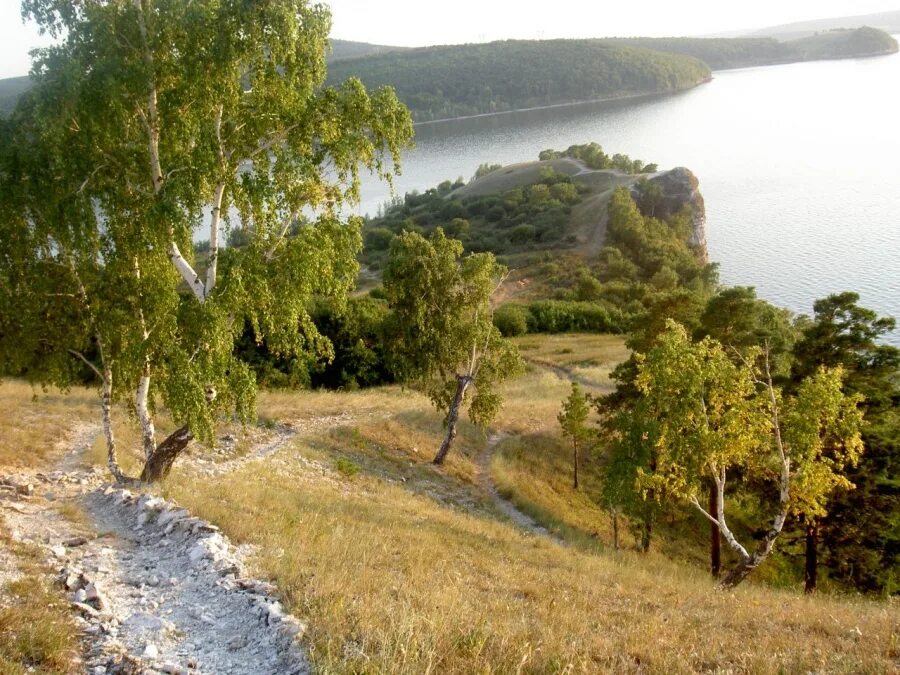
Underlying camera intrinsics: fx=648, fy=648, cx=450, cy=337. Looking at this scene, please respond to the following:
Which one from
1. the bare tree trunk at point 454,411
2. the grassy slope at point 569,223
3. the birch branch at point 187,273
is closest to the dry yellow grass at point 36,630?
the birch branch at point 187,273

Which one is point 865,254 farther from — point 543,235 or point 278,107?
point 278,107

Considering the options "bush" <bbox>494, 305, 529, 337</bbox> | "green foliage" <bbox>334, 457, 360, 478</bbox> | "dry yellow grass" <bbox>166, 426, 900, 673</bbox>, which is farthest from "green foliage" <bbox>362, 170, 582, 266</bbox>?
"dry yellow grass" <bbox>166, 426, 900, 673</bbox>

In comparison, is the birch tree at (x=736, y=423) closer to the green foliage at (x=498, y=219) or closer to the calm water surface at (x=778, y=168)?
the calm water surface at (x=778, y=168)

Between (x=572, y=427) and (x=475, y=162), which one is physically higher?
(x=475, y=162)

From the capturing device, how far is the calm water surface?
7100cm

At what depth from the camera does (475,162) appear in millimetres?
160625

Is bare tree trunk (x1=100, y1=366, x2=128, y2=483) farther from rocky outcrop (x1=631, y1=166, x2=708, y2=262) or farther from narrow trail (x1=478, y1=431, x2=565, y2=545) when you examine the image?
rocky outcrop (x1=631, y1=166, x2=708, y2=262)

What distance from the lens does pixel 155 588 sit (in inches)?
346

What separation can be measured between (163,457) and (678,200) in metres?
87.9

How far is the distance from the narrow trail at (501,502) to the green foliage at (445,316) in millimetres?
2580

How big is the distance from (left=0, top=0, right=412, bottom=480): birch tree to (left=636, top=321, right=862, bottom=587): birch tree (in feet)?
28.5

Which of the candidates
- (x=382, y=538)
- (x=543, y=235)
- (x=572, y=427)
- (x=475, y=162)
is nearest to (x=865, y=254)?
(x=543, y=235)

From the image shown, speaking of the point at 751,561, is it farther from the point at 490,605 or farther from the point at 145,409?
the point at 145,409

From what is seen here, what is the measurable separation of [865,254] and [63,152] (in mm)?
79529
